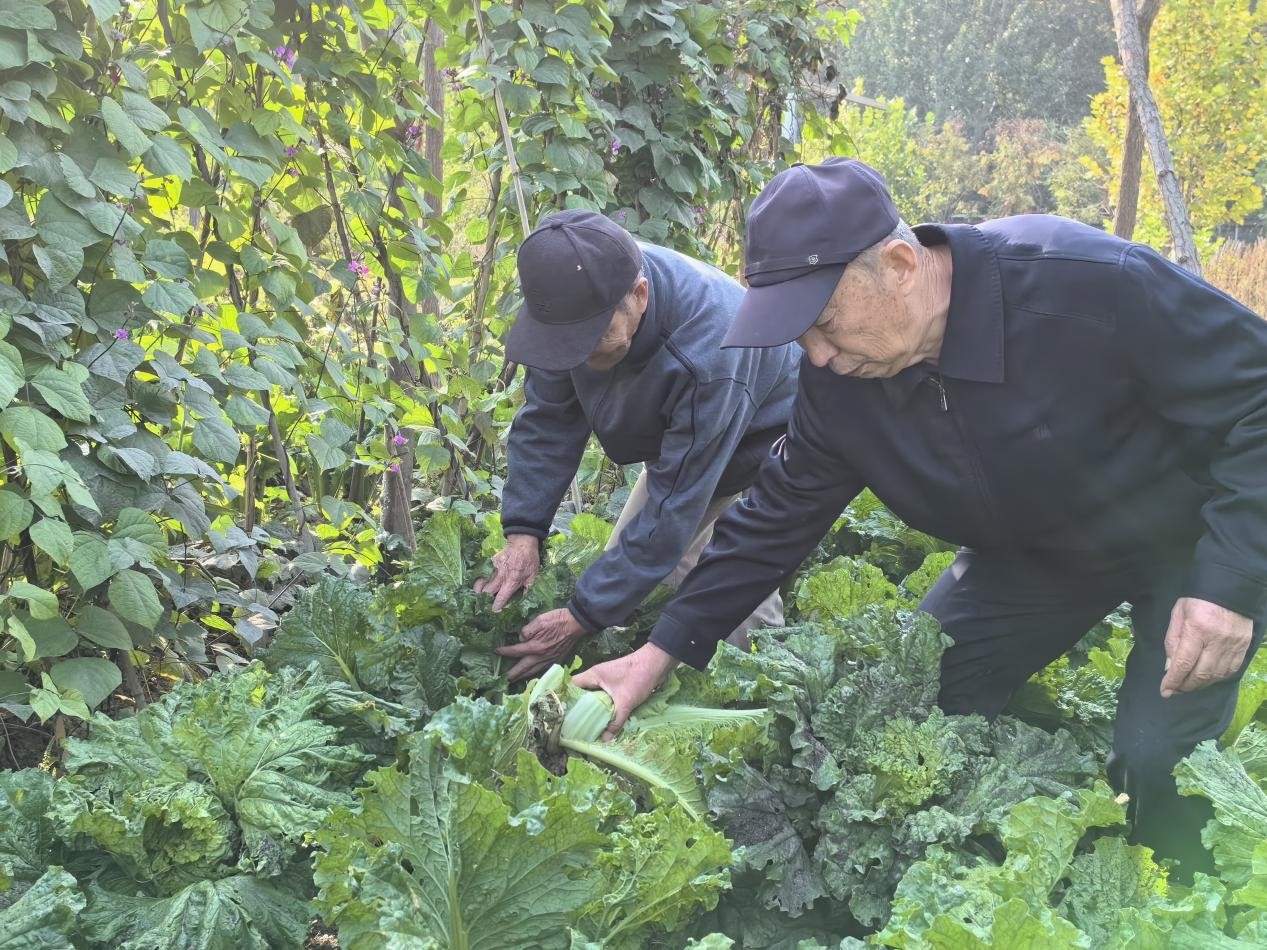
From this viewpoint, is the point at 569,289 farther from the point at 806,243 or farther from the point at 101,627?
the point at 101,627

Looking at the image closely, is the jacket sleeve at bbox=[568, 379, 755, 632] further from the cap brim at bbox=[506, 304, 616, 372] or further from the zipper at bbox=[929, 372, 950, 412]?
the zipper at bbox=[929, 372, 950, 412]

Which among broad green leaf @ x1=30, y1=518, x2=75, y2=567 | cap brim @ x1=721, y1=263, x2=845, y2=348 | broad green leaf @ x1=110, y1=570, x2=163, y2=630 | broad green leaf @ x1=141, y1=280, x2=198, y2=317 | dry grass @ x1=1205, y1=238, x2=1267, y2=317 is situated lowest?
dry grass @ x1=1205, y1=238, x2=1267, y2=317

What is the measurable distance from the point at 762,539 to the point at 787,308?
80 centimetres

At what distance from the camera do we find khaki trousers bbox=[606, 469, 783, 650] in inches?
140

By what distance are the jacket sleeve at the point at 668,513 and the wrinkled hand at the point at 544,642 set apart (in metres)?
0.05

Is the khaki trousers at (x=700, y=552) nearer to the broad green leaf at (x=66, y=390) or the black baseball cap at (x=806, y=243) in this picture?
the black baseball cap at (x=806, y=243)

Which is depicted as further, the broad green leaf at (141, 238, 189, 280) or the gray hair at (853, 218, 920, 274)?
the broad green leaf at (141, 238, 189, 280)

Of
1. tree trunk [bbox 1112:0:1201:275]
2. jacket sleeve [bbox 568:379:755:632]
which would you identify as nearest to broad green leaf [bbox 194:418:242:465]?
jacket sleeve [bbox 568:379:755:632]

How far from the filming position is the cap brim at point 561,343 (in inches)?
108

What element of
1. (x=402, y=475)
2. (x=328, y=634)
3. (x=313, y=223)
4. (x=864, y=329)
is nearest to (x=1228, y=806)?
(x=864, y=329)

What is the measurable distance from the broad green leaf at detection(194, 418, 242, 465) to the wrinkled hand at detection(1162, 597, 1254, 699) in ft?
6.98

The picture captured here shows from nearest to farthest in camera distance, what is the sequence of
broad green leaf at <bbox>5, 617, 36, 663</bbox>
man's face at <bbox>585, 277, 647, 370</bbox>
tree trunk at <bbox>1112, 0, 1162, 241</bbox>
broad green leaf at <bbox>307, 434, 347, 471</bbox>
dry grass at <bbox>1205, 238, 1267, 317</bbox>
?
broad green leaf at <bbox>5, 617, 36, 663</bbox>, man's face at <bbox>585, 277, 647, 370</bbox>, broad green leaf at <bbox>307, 434, 347, 471</bbox>, tree trunk at <bbox>1112, 0, 1162, 241</bbox>, dry grass at <bbox>1205, 238, 1267, 317</bbox>

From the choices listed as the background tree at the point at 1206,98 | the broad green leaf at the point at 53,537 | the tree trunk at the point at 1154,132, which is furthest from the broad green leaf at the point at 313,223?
the background tree at the point at 1206,98

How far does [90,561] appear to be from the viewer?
235 centimetres
